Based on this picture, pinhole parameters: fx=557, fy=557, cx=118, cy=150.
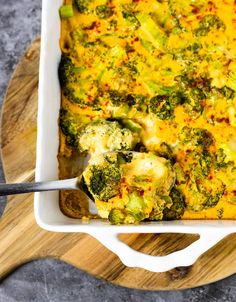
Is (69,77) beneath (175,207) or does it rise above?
above

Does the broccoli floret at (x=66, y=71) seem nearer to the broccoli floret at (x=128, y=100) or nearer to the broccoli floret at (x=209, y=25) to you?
the broccoli floret at (x=128, y=100)

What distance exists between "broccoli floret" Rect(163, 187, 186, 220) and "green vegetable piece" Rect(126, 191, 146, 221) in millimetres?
197

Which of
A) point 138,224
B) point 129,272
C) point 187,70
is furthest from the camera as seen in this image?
point 129,272

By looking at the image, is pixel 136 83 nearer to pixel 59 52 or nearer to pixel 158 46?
pixel 158 46

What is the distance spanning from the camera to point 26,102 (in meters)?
3.38

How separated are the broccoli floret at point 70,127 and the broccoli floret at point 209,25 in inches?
32.8

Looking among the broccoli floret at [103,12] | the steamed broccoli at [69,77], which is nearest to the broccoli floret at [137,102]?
the steamed broccoli at [69,77]

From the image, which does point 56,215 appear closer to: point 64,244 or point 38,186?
point 38,186

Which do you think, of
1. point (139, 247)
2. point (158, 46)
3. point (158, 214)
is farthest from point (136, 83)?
point (139, 247)

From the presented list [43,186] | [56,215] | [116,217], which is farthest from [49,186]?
[116,217]

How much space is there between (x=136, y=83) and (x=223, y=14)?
62 cm

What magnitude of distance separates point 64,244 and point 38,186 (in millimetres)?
661

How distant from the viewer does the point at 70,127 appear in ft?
9.78

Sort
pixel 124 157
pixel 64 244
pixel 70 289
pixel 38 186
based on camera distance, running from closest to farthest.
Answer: pixel 38 186
pixel 124 157
pixel 64 244
pixel 70 289
